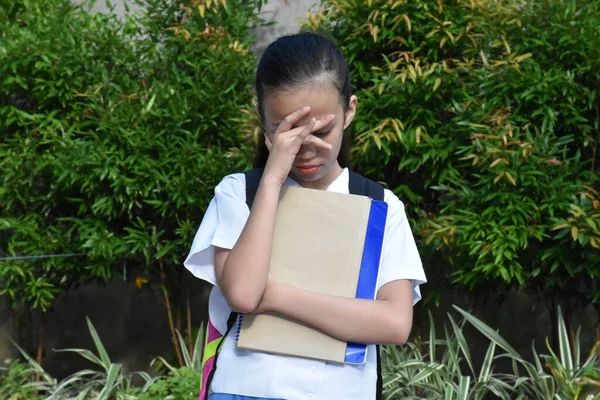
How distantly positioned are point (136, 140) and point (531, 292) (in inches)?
73.1

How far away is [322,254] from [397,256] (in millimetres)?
175

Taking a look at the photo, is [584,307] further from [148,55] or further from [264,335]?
[264,335]

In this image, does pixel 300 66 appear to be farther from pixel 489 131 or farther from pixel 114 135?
pixel 114 135

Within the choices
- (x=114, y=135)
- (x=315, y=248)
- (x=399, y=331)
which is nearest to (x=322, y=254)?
(x=315, y=248)

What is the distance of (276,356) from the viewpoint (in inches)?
73.0

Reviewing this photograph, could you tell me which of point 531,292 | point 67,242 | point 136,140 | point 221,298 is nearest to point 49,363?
point 67,242

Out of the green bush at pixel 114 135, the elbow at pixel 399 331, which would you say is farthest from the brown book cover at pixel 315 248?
the green bush at pixel 114 135

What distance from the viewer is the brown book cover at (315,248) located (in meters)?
1.88

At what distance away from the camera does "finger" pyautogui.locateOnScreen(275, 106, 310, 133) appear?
186 centimetres

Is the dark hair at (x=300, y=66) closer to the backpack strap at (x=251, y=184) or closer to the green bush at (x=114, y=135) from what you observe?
the backpack strap at (x=251, y=184)

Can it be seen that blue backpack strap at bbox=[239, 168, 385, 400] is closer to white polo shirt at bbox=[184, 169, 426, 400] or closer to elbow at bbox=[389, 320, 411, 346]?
white polo shirt at bbox=[184, 169, 426, 400]

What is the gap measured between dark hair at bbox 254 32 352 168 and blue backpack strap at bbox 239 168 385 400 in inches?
5.1

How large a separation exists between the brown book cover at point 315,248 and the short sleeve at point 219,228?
0.30ft

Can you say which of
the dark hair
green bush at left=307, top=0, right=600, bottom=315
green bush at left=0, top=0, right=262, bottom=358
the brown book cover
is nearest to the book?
the brown book cover
